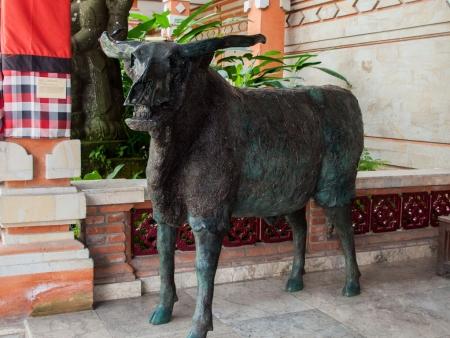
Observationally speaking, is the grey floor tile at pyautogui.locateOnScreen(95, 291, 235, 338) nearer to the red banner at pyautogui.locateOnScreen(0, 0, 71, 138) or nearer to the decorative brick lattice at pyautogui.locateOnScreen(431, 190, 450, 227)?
the red banner at pyautogui.locateOnScreen(0, 0, 71, 138)

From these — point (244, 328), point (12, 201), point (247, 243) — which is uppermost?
point (12, 201)

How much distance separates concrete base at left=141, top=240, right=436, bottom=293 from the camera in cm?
412

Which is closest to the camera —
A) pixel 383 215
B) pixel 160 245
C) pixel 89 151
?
pixel 160 245

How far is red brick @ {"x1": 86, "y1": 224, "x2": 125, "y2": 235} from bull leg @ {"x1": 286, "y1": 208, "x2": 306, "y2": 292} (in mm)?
1261

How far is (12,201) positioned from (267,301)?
A: 1.88 metres

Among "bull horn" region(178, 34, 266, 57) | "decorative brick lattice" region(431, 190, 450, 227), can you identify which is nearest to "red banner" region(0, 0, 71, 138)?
"bull horn" region(178, 34, 266, 57)

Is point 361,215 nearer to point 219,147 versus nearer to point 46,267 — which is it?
point 219,147

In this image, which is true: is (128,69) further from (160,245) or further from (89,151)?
(89,151)

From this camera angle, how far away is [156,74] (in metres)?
2.63

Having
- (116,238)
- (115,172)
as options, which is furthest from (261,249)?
(115,172)

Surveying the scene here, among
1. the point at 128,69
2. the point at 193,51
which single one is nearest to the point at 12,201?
the point at 128,69

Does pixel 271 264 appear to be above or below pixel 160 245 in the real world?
below

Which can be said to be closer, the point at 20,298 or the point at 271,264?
the point at 20,298

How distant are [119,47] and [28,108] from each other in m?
1.07
